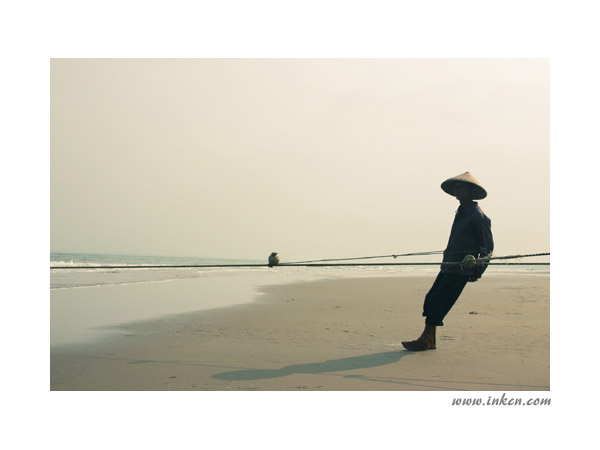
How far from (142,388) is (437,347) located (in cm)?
327

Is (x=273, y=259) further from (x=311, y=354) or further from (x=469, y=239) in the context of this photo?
(x=469, y=239)

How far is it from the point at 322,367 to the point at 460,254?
2081 mm

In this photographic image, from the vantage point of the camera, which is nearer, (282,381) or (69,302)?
(282,381)

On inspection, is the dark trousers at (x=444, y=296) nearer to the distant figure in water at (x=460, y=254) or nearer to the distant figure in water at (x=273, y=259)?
the distant figure in water at (x=460, y=254)

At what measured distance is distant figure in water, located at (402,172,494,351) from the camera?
5.62m

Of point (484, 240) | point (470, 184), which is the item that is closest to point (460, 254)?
point (484, 240)

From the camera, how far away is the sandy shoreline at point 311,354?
4.32m

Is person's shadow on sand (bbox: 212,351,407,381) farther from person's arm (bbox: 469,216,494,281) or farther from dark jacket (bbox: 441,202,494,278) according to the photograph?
person's arm (bbox: 469,216,494,281)

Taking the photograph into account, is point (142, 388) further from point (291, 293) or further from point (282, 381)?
point (291, 293)

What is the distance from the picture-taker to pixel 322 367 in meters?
4.82

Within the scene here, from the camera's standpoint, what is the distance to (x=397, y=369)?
479 centimetres

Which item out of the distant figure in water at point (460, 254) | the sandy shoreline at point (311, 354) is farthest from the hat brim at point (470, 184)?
the sandy shoreline at point (311, 354)

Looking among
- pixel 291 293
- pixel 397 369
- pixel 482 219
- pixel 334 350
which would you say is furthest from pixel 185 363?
pixel 291 293
